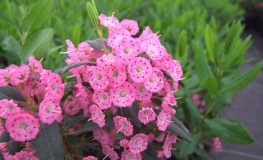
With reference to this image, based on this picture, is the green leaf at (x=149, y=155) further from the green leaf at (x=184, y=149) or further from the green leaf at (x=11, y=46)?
the green leaf at (x=11, y=46)

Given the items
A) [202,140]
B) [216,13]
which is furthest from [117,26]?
[216,13]

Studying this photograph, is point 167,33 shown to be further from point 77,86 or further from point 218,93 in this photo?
point 77,86

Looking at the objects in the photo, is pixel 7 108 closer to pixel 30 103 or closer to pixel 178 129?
pixel 30 103

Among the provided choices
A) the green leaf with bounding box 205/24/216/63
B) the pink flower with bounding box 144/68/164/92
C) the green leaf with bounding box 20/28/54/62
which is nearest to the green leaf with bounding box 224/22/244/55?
the green leaf with bounding box 205/24/216/63

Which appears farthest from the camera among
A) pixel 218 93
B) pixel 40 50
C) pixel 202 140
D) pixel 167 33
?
pixel 167 33

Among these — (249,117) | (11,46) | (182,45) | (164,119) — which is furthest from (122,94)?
(249,117)
